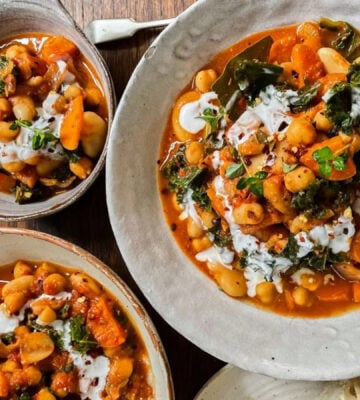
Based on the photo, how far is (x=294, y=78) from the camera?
3168mm

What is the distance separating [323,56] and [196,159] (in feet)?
2.52

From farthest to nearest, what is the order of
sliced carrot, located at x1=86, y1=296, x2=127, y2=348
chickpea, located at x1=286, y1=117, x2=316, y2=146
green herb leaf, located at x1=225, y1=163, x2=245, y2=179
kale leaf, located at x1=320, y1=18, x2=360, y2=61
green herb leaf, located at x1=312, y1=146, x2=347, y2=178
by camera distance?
sliced carrot, located at x1=86, y1=296, x2=127, y2=348 → kale leaf, located at x1=320, y1=18, x2=360, y2=61 → green herb leaf, located at x1=225, y1=163, x2=245, y2=179 → chickpea, located at x1=286, y1=117, x2=316, y2=146 → green herb leaf, located at x1=312, y1=146, x2=347, y2=178

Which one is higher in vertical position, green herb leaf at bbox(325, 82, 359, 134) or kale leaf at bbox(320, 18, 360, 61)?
kale leaf at bbox(320, 18, 360, 61)

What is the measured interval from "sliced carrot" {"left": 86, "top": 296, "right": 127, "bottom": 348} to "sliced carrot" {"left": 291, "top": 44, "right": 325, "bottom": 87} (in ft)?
4.99

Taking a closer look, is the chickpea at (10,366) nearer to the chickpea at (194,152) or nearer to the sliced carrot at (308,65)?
the chickpea at (194,152)

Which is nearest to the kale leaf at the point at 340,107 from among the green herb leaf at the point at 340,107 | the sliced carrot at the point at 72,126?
the green herb leaf at the point at 340,107

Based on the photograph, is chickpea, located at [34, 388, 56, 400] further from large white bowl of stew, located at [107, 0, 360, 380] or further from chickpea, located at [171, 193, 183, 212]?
chickpea, located at [171, 193, 183, 212]

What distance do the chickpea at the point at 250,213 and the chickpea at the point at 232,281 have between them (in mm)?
381

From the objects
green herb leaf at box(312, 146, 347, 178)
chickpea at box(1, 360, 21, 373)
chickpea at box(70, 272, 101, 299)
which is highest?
green herb leaf at box(312, 146, 347, 178)

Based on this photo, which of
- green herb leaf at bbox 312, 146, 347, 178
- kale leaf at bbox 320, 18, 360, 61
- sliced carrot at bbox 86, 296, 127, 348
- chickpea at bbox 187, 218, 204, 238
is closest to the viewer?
green herb leaf at bbox 312, 146, 347, 178

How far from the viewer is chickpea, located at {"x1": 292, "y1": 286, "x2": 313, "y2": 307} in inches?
126

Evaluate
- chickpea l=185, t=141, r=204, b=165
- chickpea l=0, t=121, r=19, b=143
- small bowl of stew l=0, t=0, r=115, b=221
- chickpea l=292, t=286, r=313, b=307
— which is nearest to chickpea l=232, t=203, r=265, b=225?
chickpea l=185, t=141, r=204, b=165

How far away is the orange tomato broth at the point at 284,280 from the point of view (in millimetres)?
3225

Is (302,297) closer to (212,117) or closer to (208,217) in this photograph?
(208,217)
